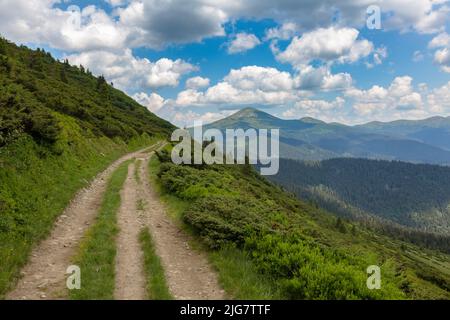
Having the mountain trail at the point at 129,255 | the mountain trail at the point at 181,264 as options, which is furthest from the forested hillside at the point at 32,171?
the mountain trail at the point at 181,264

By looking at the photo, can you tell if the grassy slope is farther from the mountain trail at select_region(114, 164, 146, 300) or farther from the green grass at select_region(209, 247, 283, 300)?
the mountain trail at select_region(114, 164, 146, 300)

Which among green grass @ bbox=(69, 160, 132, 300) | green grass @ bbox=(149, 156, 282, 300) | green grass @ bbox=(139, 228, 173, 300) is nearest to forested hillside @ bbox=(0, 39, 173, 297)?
green grass @ bbox=(69, 160, 132, 300)

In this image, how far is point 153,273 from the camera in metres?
11.4

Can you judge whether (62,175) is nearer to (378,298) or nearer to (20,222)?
(20,222)

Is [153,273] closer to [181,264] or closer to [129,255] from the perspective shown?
[181,264]

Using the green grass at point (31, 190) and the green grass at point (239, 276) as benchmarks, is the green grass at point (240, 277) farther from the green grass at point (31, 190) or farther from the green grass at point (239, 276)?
the green grass at point (31, 190)

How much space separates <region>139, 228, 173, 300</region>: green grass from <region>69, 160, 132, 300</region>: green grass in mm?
1079

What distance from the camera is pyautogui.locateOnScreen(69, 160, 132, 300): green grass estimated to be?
32.3ft

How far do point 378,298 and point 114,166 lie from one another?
32392 millimetres

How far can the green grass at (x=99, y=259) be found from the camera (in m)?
9.86

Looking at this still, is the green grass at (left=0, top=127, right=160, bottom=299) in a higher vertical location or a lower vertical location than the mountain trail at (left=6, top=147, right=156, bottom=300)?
higher

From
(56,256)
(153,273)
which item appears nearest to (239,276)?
(153,273)

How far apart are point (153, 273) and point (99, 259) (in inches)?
90.8
